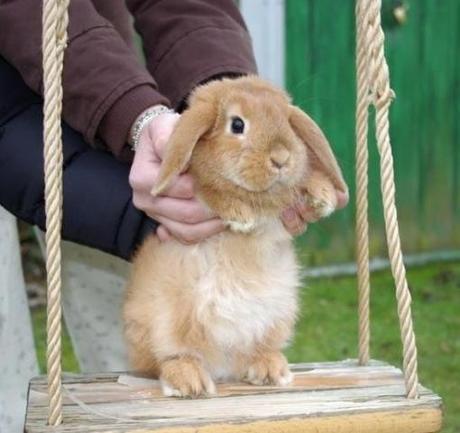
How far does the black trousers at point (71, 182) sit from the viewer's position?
6.25 feet

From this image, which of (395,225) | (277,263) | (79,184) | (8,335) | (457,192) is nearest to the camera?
(395,225)

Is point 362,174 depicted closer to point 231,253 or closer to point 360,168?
point 360,168

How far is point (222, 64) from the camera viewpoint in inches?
78.8

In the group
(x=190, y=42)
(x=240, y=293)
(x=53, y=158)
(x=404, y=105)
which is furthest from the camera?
(x=404, y=105)

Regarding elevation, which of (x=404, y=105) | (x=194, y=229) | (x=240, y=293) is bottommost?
(x=404, y=105)

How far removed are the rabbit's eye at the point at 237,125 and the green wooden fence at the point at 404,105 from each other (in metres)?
2.98

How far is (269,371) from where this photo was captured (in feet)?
5.82

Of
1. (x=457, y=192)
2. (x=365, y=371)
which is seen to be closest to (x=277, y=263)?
(x=365, y=371)

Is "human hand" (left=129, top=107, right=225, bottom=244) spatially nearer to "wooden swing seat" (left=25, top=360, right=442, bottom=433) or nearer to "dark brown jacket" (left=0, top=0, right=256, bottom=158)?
"dark brown jacket" (left=0, top=0, right=256, bottom=158)

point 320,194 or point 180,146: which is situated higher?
point 180,146

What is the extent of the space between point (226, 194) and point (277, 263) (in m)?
0.17

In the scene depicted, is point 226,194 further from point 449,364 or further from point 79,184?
point 449,364

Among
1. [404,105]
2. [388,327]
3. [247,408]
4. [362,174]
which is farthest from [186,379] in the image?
[404,105]

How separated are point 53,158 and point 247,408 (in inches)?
18.9
